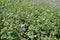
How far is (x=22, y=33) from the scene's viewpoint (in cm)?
282

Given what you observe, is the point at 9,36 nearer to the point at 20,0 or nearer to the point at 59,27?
the point at 59,27

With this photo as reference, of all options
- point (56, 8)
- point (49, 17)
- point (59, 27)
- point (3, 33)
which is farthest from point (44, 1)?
point (3, 33)

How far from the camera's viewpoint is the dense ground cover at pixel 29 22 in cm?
275

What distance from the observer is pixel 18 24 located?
9.74ft

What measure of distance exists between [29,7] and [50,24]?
74cm

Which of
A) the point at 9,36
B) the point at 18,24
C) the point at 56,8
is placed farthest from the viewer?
the point at 56,8

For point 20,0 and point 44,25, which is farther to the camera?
point 20,0

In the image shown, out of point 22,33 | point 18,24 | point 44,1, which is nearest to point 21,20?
point 18,24

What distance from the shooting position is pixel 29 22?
2984mm

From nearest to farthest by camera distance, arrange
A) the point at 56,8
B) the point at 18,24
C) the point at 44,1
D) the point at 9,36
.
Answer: the point at 9,36 → the point at 18,24 → the point at 56,8 → the point at 44,1

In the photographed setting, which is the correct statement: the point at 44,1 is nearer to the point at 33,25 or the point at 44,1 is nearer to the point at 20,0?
the point at 20,0

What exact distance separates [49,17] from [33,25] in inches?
12.0

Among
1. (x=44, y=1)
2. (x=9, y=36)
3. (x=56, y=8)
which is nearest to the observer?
(x=9, y=36)

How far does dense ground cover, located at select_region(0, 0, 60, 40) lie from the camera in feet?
9.02
